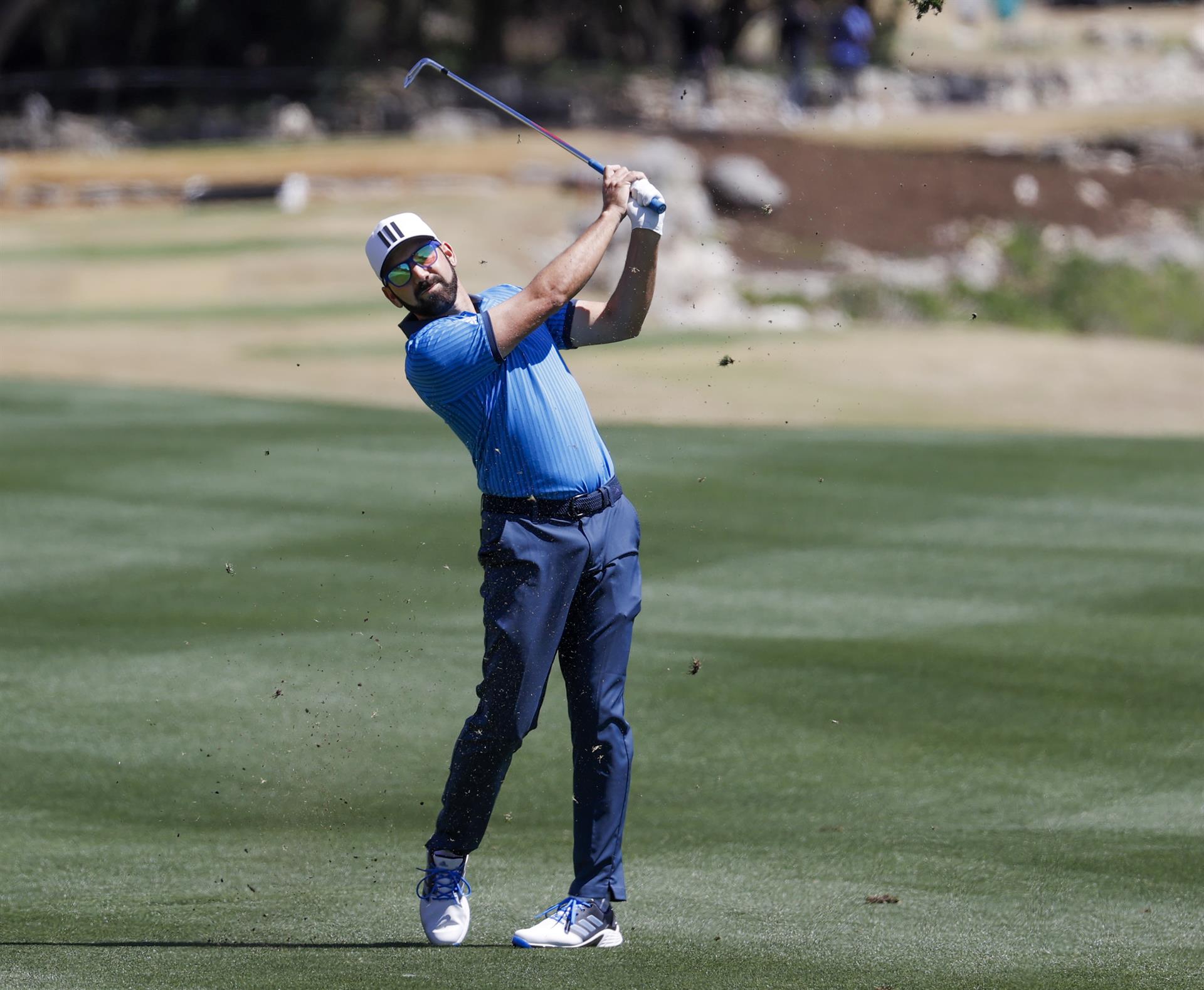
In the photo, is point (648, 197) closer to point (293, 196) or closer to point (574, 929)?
point (574, 929)

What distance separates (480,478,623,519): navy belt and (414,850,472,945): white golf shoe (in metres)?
1.18

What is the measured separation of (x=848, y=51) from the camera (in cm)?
3741

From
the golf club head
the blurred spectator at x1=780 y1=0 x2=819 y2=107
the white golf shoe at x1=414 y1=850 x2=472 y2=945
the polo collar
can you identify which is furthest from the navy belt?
the blurred spectator at x1=780 y1=0 x2=819 y2=107

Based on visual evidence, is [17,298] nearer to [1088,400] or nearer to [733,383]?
[733,383]

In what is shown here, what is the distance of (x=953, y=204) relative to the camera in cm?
3412

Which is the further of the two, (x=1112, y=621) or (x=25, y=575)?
(x=25, y=575)

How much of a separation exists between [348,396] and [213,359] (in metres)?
3.05

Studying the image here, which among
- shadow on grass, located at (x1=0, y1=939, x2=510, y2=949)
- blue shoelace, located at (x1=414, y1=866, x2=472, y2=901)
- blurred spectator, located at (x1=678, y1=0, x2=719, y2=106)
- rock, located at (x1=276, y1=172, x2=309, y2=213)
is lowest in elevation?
rock, located at (x1=276, y1=172, x2=309, y2=213)

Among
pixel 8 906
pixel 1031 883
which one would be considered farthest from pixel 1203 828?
pixel 8 906

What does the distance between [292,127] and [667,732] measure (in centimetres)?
3214

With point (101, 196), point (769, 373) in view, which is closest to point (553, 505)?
point (769, 373)

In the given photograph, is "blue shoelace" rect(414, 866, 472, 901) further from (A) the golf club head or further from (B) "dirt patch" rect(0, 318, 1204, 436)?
→ (B) "dirt patch" rect(0, 318, 1204, 436)

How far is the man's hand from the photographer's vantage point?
5887 millimetres

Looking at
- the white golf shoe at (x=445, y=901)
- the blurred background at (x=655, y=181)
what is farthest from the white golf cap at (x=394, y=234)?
the blurred background at (x=655, y=181)
